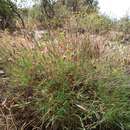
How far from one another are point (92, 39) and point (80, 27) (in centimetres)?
21

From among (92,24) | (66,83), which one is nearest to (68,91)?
(66,83)

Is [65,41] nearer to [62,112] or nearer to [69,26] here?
[69,26]

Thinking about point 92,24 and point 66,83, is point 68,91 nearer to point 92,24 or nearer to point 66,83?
point 66,83

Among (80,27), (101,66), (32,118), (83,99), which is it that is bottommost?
(32,118)

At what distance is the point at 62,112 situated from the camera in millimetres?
3092

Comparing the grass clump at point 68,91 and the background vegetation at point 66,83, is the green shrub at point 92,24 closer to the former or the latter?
the background vegetation at point 66,83

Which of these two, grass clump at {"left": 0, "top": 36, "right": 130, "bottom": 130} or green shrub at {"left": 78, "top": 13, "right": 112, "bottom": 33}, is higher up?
green shrub at {"left": 78, "top": 13, "right": 112, "bottom": 33}

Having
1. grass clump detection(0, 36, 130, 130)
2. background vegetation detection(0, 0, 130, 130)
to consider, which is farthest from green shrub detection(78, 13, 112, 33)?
grass clump detection(0, 36, 130, 130)

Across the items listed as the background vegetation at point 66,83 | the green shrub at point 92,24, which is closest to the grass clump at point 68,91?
the background vegetation at point 66,83

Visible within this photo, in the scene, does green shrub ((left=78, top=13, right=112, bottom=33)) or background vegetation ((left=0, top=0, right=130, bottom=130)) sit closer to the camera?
background vegetation ((left=0, top=0, right=130, bottom=130))

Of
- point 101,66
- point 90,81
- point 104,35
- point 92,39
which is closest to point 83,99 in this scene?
point 90,81

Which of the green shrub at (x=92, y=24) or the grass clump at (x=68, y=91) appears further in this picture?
the green shrub at (x=92, y=24)

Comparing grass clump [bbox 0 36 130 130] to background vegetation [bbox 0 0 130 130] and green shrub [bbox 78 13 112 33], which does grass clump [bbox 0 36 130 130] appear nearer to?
background vegetation [bbox 0 0 130 130]

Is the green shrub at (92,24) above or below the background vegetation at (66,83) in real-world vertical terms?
above
